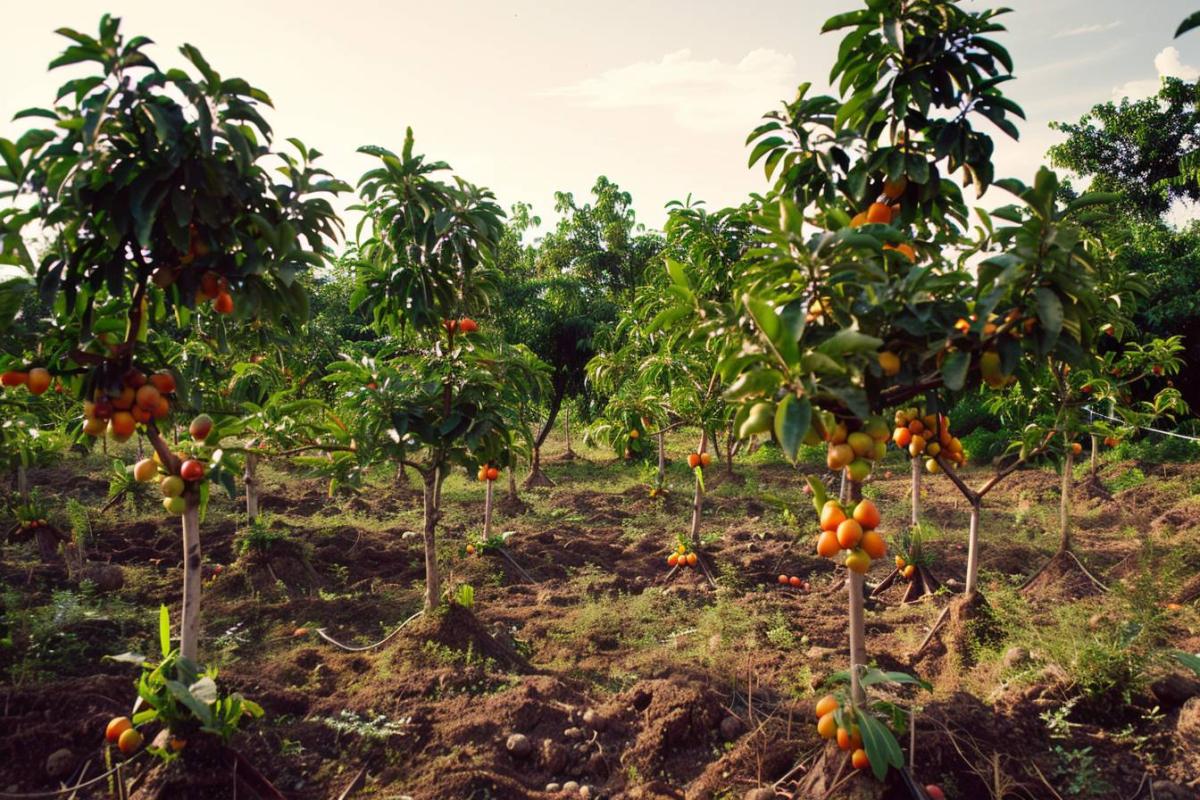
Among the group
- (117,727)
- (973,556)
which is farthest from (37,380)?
(973,556)

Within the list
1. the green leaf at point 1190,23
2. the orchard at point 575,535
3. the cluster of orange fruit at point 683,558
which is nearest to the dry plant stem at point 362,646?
the orchard at point 575,535

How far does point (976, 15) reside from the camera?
2.53 metres

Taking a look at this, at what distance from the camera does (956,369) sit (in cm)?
203

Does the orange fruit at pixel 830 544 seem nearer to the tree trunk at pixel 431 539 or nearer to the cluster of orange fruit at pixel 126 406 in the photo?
the cluster of orange fruit at pixel 126 406

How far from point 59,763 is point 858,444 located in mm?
3263

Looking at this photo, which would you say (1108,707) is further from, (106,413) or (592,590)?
(106,413)

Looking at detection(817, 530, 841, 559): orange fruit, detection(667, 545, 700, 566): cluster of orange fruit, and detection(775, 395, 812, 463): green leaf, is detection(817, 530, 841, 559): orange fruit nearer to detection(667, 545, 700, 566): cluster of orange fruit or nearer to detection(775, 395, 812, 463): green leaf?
detection(775, 395, 812, 463): green leaf

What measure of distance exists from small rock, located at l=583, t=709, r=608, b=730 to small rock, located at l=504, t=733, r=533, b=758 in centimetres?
33

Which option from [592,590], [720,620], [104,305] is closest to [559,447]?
[592,590]

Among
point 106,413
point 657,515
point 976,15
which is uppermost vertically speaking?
point 976,15

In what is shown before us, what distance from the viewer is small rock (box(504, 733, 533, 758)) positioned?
10.7ft

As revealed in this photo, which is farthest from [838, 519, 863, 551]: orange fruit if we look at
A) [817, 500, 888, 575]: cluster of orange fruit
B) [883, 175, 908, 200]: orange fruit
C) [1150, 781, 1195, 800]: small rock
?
[1150, 781, 1195, 800]: small rock

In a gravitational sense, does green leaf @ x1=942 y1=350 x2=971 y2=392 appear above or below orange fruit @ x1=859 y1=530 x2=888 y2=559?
above

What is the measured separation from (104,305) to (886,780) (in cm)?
365
